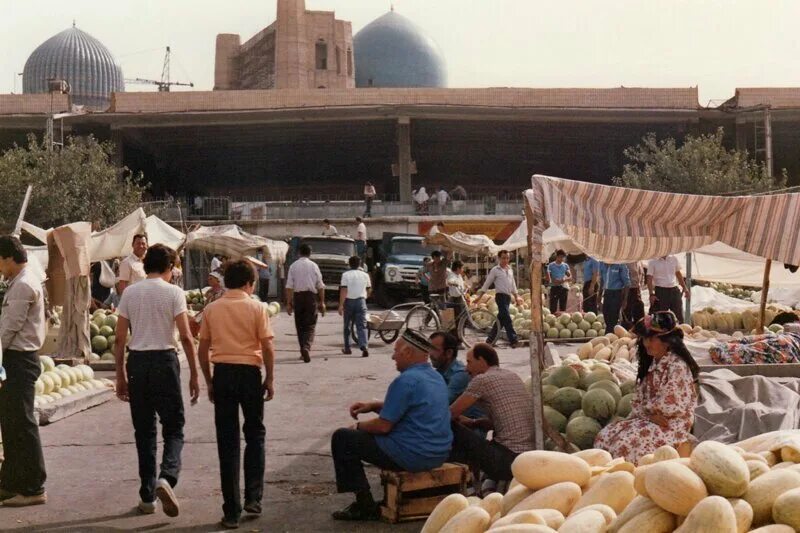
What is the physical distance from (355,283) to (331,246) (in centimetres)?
1560

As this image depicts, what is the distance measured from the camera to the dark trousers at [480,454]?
22.7ft

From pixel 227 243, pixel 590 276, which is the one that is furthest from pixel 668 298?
pixel 227 243

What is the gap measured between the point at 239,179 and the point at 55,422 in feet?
154

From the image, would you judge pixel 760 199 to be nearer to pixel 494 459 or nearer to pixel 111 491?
pixel 494 459

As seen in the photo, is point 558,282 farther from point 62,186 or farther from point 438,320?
point 62,186

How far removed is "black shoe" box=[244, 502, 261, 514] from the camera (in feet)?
22.1

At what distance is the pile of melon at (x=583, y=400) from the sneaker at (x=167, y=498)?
9.69ft

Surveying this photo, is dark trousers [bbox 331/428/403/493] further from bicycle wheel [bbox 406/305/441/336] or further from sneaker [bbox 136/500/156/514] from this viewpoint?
bicycle wheel [bbox 406/305/441/336]

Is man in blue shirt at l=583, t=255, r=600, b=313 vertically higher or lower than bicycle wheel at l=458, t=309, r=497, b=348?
higher

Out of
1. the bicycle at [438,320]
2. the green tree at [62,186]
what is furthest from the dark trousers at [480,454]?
the green tree at [62,186]

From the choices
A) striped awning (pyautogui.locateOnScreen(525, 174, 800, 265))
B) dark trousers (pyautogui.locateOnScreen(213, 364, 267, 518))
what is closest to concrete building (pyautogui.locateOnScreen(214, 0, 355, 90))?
striped awning (pyautogui.locateOnScreen(525, 174, 800, 265))

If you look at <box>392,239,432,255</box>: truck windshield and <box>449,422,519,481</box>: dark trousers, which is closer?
<box>449,422,519,481</box>: dark trousers

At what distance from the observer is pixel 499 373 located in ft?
23.8

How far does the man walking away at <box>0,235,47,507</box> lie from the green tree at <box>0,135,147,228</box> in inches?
1316
